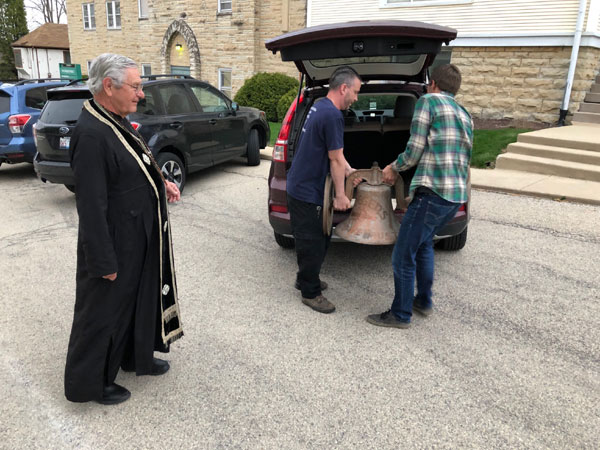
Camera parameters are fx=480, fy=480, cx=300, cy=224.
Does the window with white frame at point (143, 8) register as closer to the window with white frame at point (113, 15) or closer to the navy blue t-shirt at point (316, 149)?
the window with white frame at point (113, 15)

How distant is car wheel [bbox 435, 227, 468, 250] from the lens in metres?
4.88

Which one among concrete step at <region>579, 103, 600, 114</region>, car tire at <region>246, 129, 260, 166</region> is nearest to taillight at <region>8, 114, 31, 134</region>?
car tire at <region>246, 129, 260, 166</region>

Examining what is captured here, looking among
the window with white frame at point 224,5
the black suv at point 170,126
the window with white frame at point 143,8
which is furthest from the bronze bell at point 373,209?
the window with white frame at point 143,8

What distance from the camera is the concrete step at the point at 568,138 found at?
8.43 m

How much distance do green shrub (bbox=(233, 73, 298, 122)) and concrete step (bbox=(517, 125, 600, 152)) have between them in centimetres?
745

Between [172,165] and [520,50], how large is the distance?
901cm

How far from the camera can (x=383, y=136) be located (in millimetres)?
5586

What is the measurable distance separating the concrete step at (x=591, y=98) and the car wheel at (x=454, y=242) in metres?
8.23

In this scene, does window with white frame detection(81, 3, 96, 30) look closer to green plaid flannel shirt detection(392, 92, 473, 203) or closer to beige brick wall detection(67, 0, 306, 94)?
beige brick wall detection(67, 0, 306, 94)

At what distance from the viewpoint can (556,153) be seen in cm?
841

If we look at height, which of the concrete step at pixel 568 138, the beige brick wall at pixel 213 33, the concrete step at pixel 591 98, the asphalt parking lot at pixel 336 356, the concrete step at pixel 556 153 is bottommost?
the asphalt parking lot at pixel 336 356

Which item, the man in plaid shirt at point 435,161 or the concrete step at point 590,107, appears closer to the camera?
the man in plaid shirt at point 435,161

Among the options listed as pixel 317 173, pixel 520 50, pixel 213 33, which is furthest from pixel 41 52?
pixel 317 173

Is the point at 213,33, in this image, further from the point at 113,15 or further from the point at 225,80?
the point at 113,15
